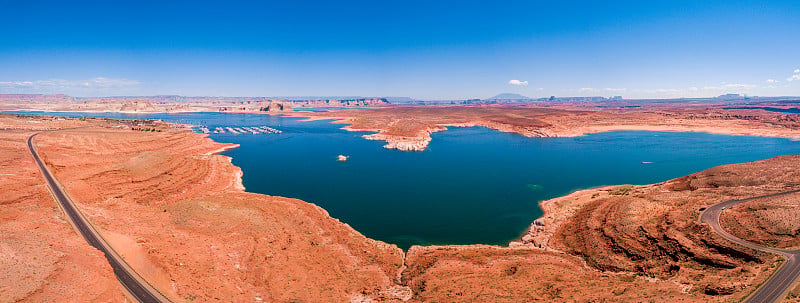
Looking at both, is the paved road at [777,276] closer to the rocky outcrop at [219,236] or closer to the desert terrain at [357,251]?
the desert terrain at [357,251]

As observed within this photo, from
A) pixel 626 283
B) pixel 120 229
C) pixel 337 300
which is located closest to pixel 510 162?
pixel 626 283

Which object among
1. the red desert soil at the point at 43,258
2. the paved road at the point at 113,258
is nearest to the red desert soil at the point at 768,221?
the paved road at the point at 113,258

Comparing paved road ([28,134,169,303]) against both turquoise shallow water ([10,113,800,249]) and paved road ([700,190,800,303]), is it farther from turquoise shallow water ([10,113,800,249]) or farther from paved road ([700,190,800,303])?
paved road ([700,190,800,303])

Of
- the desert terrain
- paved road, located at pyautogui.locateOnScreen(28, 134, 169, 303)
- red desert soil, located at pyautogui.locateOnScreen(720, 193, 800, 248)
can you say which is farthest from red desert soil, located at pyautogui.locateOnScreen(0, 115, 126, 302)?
red desert soil, located at pyautogui.locateOnScreen(720, 193, 800, 248)

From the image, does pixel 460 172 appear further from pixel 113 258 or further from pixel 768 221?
pixel 113 258

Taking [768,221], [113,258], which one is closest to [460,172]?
[768,221]
